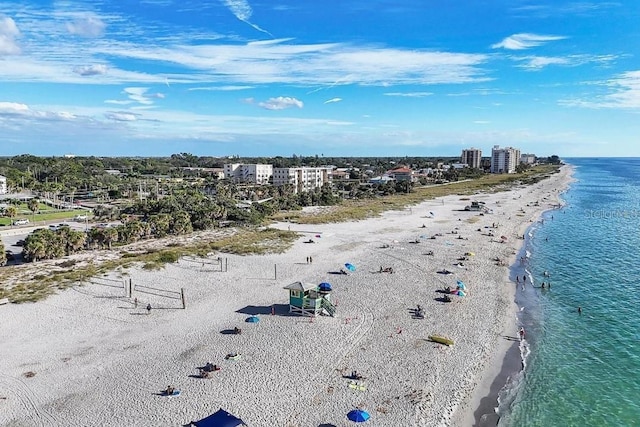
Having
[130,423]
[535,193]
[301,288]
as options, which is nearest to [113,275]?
[301,288]

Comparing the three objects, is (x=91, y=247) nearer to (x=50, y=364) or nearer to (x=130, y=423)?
(x=50, y=364)

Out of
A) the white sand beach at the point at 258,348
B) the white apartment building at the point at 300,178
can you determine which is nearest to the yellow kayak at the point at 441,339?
the white sand beach at the point at 258,348

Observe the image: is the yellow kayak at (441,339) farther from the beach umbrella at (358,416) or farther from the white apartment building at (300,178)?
the white apartment building at (300,178)

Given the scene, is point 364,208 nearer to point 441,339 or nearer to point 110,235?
point 110,235

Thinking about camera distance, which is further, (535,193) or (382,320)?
(535,193)

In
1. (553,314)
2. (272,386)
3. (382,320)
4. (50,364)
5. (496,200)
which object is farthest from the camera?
(496,200)

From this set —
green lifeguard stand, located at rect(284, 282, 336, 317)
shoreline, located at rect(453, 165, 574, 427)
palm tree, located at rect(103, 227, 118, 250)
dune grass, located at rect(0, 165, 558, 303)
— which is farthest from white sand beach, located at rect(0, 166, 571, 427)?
palm tree, located at rect(103, 227, 118, 250)
